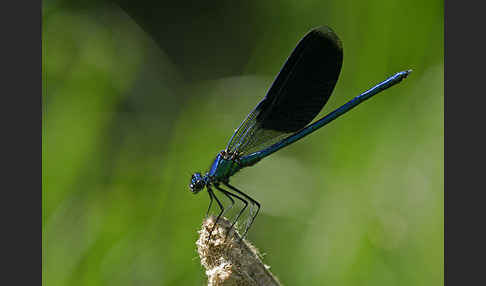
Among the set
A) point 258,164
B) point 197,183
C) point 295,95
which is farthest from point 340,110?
point 258,164

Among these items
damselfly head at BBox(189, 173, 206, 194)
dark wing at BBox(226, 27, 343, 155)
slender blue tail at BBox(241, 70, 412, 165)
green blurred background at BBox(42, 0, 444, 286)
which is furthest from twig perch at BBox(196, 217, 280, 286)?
green blurred background at BBox(42, 0, 444, 286)

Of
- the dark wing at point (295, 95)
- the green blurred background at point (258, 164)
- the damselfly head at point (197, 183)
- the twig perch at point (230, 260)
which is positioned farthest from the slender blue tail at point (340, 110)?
the twig perch at point (230, 260)

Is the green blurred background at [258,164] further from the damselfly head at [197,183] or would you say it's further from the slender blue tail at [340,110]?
the damselfly head at [197,183]

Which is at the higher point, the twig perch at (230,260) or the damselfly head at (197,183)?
the damselfly head at (197,183)

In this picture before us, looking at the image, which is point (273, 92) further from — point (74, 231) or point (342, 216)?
point (74, 231)

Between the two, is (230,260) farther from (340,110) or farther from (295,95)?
(340,110)

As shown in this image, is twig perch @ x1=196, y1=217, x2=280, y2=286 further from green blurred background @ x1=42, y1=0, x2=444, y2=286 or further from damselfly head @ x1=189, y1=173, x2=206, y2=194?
green blurred background @ x1=42, y1=0, x2=444, y2=286
